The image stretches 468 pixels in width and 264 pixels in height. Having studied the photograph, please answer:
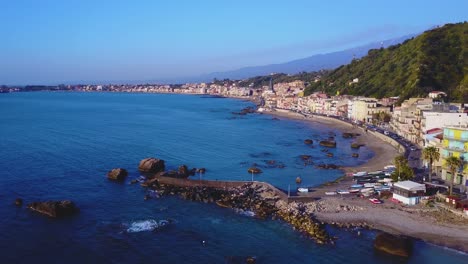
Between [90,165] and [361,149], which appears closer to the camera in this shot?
[90,165]

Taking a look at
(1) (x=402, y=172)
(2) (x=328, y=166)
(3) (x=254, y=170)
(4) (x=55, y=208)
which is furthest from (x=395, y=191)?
(4) (x=55, y=208)

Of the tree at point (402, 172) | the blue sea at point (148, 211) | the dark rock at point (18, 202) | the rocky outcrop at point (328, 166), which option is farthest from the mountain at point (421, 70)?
the dark rock at point (18, 202)

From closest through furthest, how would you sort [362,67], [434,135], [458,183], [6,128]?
1. [458,183]
2. [434,135]
3. [6,128]
4. [362,67]

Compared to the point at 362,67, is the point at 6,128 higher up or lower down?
lower down

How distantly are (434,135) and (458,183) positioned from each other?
7.37 metres

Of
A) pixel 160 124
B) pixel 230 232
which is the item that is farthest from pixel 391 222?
pixel 160 124

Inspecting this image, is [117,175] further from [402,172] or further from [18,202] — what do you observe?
[402,172]

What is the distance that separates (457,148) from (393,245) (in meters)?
14.2

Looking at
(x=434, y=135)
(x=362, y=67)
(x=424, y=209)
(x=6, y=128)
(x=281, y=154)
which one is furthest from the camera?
(x=362, y=67)

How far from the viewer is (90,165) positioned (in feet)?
145

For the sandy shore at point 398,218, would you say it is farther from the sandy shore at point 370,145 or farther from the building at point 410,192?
the sandy shore at point 370,145

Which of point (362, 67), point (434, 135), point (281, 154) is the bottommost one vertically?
point (281, 154)

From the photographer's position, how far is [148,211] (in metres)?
29.4

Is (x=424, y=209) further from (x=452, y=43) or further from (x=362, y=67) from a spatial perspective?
(x=362, y=67)
